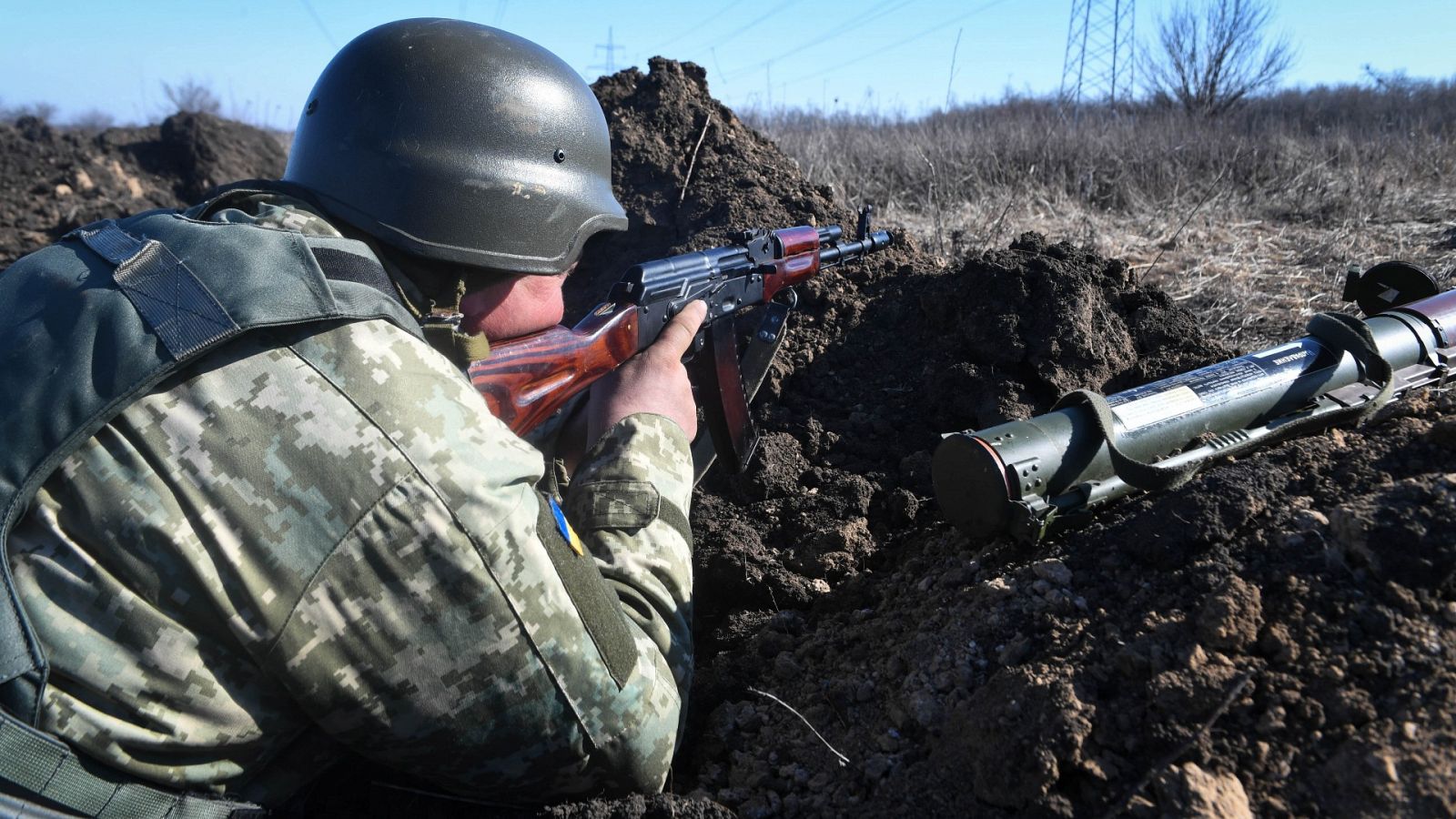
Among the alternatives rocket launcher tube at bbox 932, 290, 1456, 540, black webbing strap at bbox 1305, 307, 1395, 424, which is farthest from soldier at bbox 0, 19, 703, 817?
black webbing strap at bbox 1305, 307, 1395, 424

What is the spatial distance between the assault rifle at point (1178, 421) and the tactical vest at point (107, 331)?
1.62 m

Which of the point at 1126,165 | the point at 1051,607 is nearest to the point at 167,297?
the point at 1051,607

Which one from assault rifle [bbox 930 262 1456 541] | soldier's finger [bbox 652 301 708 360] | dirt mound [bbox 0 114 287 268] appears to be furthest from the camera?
dirt mound [bbox 0 114 287 268]

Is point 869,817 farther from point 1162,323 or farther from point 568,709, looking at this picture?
point 1162,323

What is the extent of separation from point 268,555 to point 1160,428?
2.37 m

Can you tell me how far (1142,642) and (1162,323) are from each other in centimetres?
227

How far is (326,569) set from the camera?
1.69 metres

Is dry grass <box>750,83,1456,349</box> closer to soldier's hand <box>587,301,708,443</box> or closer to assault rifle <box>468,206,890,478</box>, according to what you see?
assault rifle <box>468,206,890,478</box>

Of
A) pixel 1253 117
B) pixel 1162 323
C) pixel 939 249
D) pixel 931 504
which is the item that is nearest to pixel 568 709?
pixel 931 504

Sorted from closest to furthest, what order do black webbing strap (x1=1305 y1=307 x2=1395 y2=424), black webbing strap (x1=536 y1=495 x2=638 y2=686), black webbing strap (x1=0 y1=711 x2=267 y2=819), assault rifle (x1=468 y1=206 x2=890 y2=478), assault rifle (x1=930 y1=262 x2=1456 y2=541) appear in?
black webbing strap (x1=0 y1=711 x2=267 y2=819) < black webbing strap (x1=536 y1=495 x2=638 y2=686) < assault rifle (x1=930 y1=262 x2=1456 y2=541) < assault rifle (x1=468 y1=206 x2=890 y2=478) < black webbing strap (x1=1305 y1=307 x2=1395 y2=424)

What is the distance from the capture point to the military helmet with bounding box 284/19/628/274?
237 cm

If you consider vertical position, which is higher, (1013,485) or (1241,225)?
(1241,225)

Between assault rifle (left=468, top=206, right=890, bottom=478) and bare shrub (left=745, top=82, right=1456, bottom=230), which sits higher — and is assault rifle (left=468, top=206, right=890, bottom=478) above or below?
below

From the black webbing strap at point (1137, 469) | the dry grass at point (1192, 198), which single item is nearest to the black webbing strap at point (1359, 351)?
the black webbing strap at point (1137, 469)
